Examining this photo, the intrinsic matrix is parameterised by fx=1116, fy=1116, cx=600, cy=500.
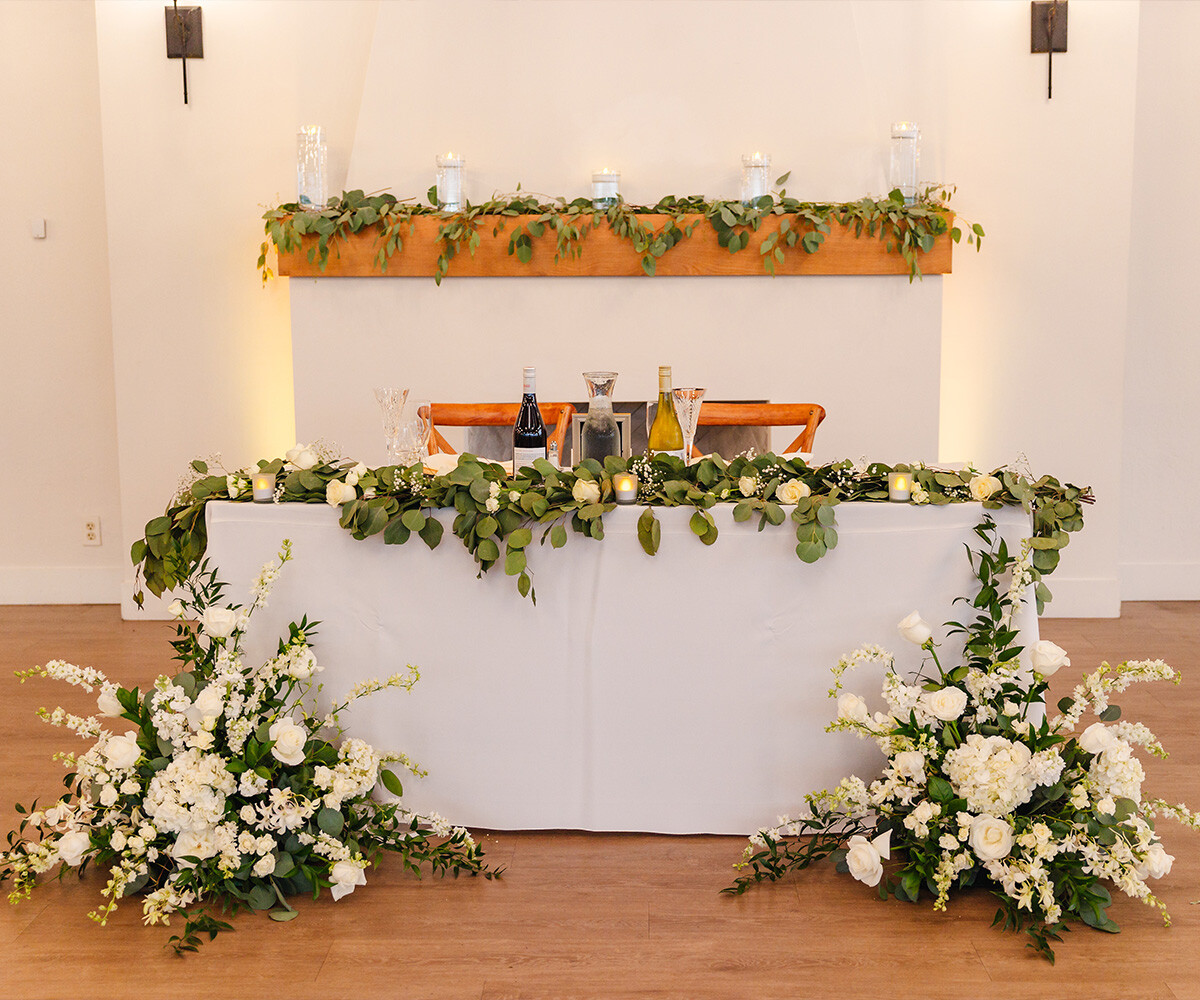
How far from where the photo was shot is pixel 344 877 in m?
1.86

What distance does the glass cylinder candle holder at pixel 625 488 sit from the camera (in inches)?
78.5

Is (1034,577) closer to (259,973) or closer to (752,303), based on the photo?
(259,973)

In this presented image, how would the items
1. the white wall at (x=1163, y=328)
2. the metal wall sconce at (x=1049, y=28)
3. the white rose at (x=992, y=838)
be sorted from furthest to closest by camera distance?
the white wall at (x=1163, y=328) < the metal wall sconce at (x=1049, y=28) < the white rose at (x=992, y=838)

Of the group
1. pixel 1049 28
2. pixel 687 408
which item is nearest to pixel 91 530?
pixel 687 408

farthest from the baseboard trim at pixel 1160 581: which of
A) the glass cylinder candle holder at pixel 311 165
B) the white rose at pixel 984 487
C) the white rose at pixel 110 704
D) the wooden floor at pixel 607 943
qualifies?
the white rose at pixel 110 704

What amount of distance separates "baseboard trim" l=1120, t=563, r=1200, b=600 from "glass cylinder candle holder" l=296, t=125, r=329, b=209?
3.07 metres

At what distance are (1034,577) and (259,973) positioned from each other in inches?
55.9

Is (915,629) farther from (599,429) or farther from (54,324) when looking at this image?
(54,324)

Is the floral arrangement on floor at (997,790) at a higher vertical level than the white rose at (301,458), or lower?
lower

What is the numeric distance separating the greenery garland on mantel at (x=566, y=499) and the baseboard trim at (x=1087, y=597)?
194cm

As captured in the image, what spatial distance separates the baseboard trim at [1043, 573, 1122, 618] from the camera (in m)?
3.82

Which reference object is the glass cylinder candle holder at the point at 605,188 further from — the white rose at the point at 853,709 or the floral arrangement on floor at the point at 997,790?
the white rose at the point at 853,709

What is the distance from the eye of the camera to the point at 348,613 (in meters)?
2.05

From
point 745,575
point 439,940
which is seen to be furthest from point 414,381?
point 439,940
